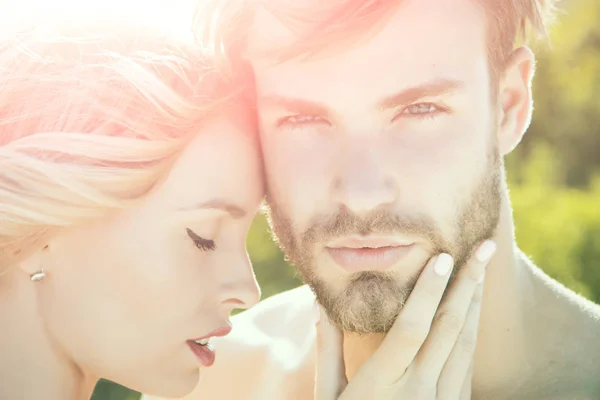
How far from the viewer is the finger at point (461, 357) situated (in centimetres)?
241

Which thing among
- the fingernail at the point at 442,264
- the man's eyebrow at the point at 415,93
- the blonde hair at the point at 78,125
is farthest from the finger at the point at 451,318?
the blonde hair at the point at 78,125

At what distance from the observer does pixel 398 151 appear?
7.46ft

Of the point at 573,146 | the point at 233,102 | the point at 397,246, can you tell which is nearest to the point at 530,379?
the point at 397,246

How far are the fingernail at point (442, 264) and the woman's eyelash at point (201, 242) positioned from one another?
0.61m

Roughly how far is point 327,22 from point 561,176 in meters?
9.37

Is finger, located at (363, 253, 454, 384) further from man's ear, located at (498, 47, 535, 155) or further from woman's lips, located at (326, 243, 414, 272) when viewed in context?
man's ear, located at (498, 47, 535, 155)

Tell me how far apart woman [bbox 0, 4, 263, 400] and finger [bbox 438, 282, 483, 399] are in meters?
0.69

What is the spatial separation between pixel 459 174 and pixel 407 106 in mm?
237

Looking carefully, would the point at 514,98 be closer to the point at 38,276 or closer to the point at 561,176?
the point at 38,276

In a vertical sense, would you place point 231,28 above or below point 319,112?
above

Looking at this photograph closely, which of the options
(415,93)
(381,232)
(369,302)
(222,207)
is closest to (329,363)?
(369,302)

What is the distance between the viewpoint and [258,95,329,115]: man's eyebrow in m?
2.31

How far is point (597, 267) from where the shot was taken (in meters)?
5.21

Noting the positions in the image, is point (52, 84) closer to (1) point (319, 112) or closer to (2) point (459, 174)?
(1) point (319, 112)
